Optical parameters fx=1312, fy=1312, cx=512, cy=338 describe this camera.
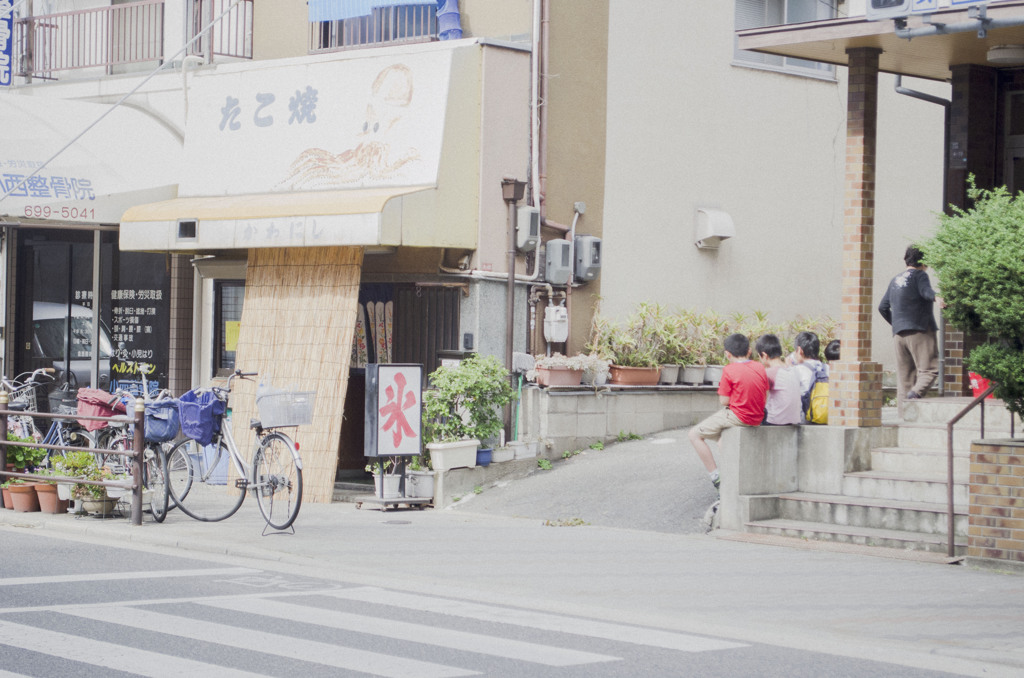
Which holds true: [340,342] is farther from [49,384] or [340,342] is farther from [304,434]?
[49,384]

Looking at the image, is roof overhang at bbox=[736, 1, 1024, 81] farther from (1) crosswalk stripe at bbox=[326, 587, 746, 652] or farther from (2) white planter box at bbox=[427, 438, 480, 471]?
(1) crosswalk stripe at bbox=[326, 587, 746, 652]

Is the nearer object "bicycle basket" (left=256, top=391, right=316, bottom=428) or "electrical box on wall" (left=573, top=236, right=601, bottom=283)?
"bicycle basket" (left=256, top=391, right=316, bottom=428)

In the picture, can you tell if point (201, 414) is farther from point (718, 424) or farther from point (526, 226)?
point (718, 424)

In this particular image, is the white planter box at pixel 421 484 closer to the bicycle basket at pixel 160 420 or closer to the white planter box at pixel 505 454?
the white planter box at pixel 505 454

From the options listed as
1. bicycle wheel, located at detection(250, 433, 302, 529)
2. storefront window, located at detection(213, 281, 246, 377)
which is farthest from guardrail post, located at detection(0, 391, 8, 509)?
storefront window, located at detection(213, 281, 246, 377)

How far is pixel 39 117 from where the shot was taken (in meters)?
17.5

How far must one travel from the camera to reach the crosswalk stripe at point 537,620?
25.8 ft

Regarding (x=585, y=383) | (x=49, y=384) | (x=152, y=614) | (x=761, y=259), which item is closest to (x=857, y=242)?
(x=585, y=383)

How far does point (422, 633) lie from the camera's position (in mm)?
7973

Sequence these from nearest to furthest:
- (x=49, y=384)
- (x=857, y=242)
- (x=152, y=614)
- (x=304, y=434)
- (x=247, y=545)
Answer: (x=152, y=614) → (x=247, y=545) → (x=857, y=242) → (x=304, y=434) → (x=49, y=384)

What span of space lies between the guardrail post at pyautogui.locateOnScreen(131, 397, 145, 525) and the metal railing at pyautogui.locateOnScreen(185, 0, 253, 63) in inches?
298

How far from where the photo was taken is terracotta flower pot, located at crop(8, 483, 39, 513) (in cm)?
1342

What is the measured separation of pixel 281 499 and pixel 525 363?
430cm

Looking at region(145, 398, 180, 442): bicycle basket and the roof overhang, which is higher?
the roof overhang
